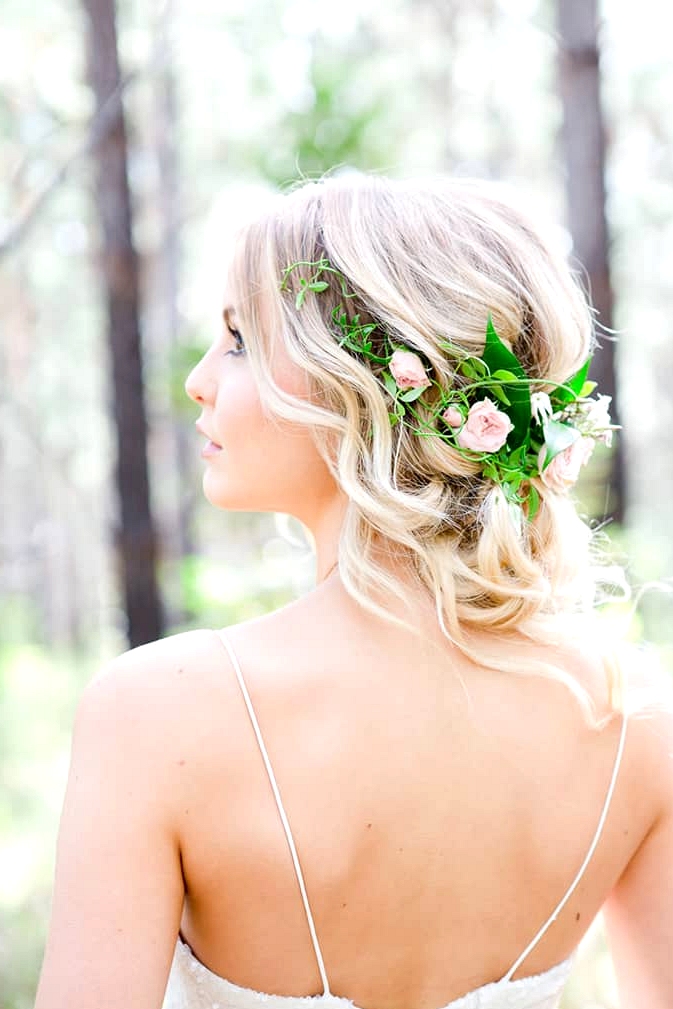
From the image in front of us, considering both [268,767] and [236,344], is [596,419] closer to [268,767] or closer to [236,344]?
[236,344]

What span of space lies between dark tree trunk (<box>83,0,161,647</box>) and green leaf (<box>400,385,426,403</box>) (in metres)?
4.83

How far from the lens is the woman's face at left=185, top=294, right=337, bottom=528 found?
1721 mm

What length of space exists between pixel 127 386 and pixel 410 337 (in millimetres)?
4963

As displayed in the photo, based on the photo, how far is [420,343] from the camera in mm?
1620

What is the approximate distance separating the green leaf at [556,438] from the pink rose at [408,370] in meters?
0.25

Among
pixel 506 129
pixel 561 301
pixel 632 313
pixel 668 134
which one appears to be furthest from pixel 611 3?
pixel 561 301

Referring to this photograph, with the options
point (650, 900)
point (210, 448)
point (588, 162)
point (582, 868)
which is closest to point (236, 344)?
point (210, 448)

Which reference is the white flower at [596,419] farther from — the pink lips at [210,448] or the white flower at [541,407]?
the pink lips at [210,448]

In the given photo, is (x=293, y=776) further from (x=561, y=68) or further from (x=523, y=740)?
Result: (x=561, y=68)

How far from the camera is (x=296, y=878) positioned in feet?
4.71

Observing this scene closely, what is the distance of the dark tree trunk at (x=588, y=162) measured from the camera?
5809 mm

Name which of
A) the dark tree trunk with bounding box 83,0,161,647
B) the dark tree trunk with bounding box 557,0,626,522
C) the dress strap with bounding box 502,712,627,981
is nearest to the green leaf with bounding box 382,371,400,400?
the dress strap with bounding box 502,712,627,981

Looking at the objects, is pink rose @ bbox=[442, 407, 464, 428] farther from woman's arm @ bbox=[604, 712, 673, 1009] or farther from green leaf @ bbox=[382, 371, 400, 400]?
woman's arm @ bbox=[604, 712, 673, 1009]

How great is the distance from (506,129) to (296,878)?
2015 centimetres
